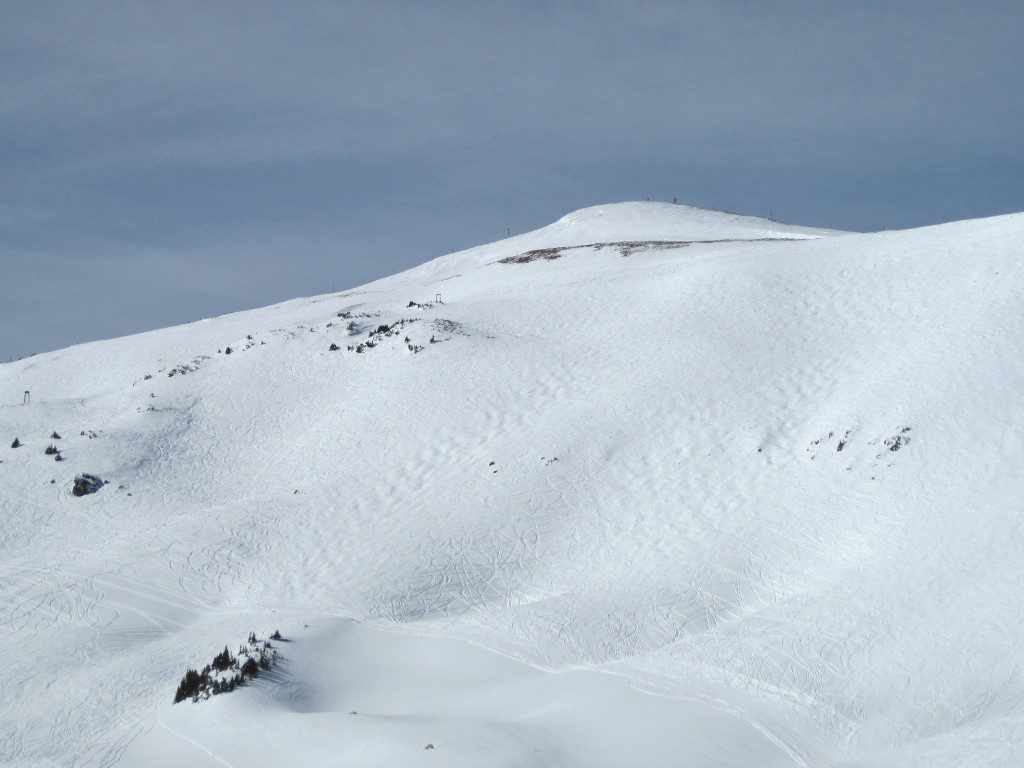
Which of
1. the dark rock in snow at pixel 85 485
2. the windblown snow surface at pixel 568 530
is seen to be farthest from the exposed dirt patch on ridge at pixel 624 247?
the dark rock in snow at pixel 85 485

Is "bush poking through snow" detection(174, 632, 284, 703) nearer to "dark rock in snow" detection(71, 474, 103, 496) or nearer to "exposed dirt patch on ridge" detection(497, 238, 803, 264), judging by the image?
"dark rock in snow" detection(71, 474, 103, 496)

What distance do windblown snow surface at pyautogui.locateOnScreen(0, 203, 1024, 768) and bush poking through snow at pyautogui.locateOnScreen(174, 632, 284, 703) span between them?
12.5 inches

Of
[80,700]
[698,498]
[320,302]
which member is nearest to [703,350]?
[698,498]

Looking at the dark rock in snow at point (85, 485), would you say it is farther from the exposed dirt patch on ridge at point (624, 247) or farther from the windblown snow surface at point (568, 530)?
the exposed dirt patch on ridge at point (624, 247)

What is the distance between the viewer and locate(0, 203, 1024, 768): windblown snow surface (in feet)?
39.1

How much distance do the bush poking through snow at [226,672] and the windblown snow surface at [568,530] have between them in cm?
32

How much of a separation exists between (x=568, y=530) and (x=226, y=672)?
8.73 meters

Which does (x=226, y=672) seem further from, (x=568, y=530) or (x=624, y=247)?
(x=624, y=247)

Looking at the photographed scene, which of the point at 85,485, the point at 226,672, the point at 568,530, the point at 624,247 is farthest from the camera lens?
the point at 624,247

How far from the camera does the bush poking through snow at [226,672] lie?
43.3 ft

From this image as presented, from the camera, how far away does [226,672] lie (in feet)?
45.4

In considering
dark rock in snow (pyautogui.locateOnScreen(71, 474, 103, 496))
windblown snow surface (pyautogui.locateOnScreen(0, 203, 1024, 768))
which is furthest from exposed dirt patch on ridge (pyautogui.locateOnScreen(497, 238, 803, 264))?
dark rock in snow (pyautogui.locateOnScreen(71, 474, 103, 496))

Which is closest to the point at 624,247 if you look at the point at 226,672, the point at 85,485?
the point at 85,485

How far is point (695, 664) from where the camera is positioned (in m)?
13.8
